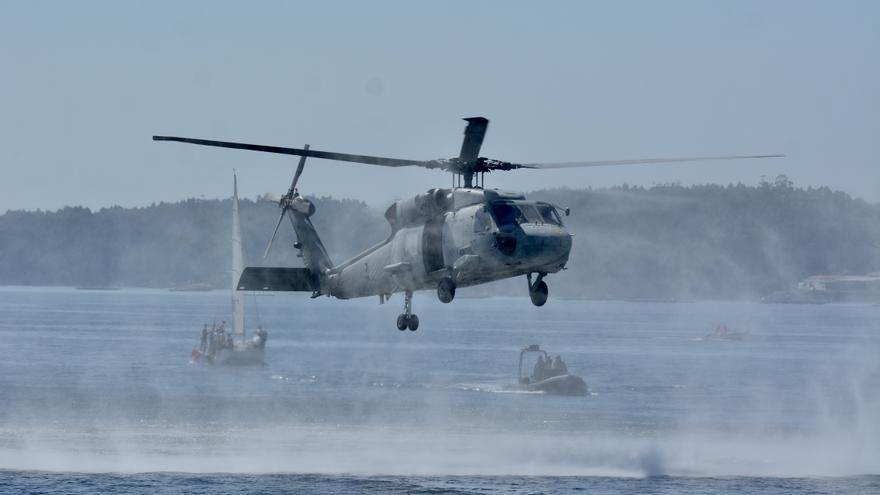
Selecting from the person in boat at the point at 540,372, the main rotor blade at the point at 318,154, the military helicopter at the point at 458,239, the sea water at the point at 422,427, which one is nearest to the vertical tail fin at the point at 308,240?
the military helicopter at the point at 458,239

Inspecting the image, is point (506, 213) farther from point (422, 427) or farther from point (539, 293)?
point (422, 427)

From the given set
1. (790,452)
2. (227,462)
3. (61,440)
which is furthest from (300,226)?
(790,452)

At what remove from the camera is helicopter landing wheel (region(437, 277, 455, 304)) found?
129ft

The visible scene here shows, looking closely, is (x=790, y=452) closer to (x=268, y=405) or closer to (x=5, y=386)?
(x=268, y=405)

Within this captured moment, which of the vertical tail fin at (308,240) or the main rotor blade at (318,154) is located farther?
the vertical tail fin at (308,240)

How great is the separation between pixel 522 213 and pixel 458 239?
2.18m

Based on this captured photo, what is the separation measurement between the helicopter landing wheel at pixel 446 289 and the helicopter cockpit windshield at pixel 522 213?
2735mm

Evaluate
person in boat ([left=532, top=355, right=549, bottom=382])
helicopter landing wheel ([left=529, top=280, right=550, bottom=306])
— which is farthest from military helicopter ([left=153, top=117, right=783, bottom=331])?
person in boat ([left=532, top=355, right=549, bottom=382])

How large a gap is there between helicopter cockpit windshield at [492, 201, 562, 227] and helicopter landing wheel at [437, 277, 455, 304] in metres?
2.73

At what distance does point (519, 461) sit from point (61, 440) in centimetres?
2987

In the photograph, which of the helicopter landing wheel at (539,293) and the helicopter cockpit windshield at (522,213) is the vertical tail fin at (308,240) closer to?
the helicopter cockpit windshield at (522,213)

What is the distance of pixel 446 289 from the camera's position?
39.6 meters

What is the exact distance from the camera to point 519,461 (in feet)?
260

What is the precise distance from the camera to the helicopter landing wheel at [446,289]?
129 ft
